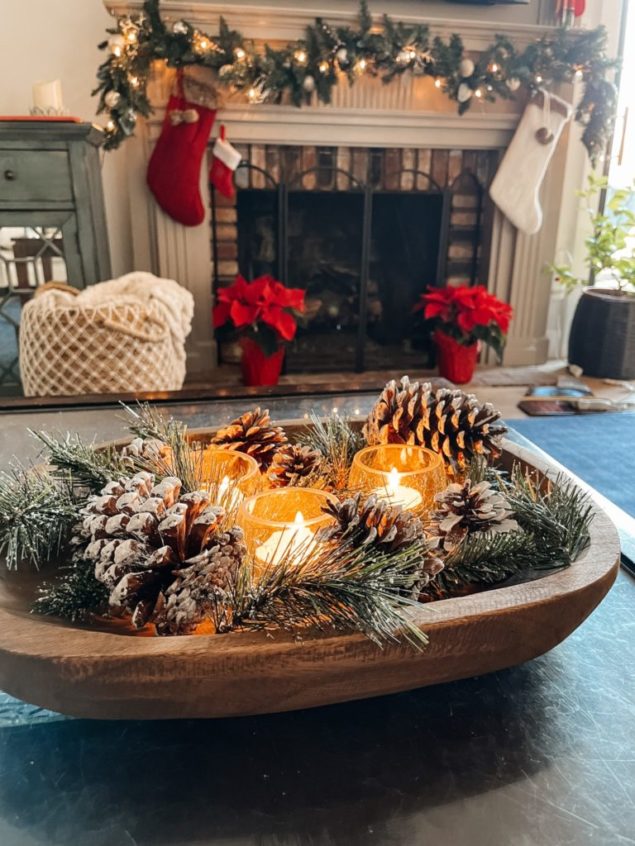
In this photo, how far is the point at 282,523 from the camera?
489mm

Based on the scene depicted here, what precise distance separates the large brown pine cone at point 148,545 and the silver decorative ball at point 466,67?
105 inches

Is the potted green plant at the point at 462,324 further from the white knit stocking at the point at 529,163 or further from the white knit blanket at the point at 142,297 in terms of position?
the white knit blanket at the point at 142,297

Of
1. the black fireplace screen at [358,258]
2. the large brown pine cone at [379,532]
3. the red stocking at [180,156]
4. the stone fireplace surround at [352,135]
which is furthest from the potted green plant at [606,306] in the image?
the large brown pine cone at [379,532]

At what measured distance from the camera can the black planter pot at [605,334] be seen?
3027mm

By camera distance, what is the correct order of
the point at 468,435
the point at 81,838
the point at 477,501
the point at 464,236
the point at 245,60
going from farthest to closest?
the point at 464,236
the point at 245,60
the point at 468,435
the point at 477,501
the point at 81,838

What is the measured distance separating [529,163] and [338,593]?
9.70 feet

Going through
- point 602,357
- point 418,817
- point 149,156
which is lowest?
point 602,357

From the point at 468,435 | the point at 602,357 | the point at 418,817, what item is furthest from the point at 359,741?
the point at 602,357

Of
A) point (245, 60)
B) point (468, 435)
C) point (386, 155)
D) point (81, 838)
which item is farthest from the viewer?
point (386, 155)

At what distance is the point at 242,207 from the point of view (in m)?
3.05

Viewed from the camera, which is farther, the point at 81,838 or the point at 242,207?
the point at 242,207

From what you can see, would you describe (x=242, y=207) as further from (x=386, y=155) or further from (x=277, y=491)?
(x=277, y=491)

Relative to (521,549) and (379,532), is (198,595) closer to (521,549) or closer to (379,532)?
(379,532)

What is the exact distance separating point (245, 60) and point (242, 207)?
0.65m
